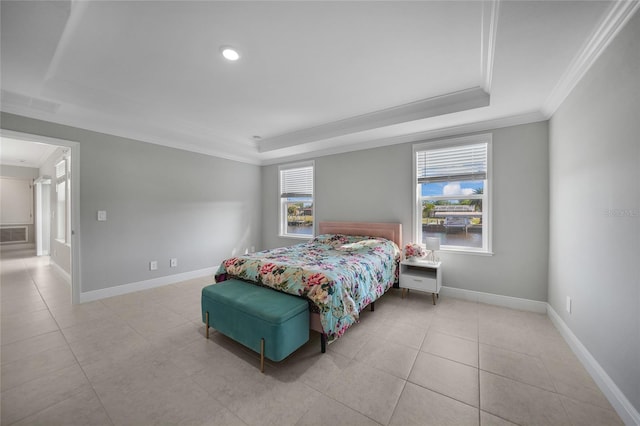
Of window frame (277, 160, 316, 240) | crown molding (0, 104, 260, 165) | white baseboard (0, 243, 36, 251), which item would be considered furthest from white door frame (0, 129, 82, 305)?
white baseboard (0, 243, 36, 251)

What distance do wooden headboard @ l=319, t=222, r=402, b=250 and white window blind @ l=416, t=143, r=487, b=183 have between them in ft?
2.76

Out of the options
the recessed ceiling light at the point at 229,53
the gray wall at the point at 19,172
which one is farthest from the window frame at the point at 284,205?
the gray wall at the point at 19,172

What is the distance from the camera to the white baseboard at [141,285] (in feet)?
11.0

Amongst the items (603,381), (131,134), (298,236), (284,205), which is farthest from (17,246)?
(603,381)

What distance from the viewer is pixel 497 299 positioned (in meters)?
3.21

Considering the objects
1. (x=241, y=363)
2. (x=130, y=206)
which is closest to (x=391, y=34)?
(x=241, y=363)

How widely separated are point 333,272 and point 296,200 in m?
3.17

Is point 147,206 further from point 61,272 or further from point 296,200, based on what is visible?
point 296,200

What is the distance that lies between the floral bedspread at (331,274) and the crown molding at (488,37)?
7.08 ft

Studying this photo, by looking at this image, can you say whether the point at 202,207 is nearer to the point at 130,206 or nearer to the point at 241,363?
the point at 130,206

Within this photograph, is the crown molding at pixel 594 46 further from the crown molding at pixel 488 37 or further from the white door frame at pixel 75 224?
the white door frame at pixel 75 224

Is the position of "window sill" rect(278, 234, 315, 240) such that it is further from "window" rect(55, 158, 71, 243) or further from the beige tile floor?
"window" rect(55, 158, 71, 243)

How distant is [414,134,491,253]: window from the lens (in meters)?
3.33

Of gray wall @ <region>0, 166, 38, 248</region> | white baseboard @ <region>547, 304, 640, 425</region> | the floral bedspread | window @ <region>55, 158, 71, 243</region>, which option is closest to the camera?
white baseboard @ <region>547, 304, 640, 425</region>
